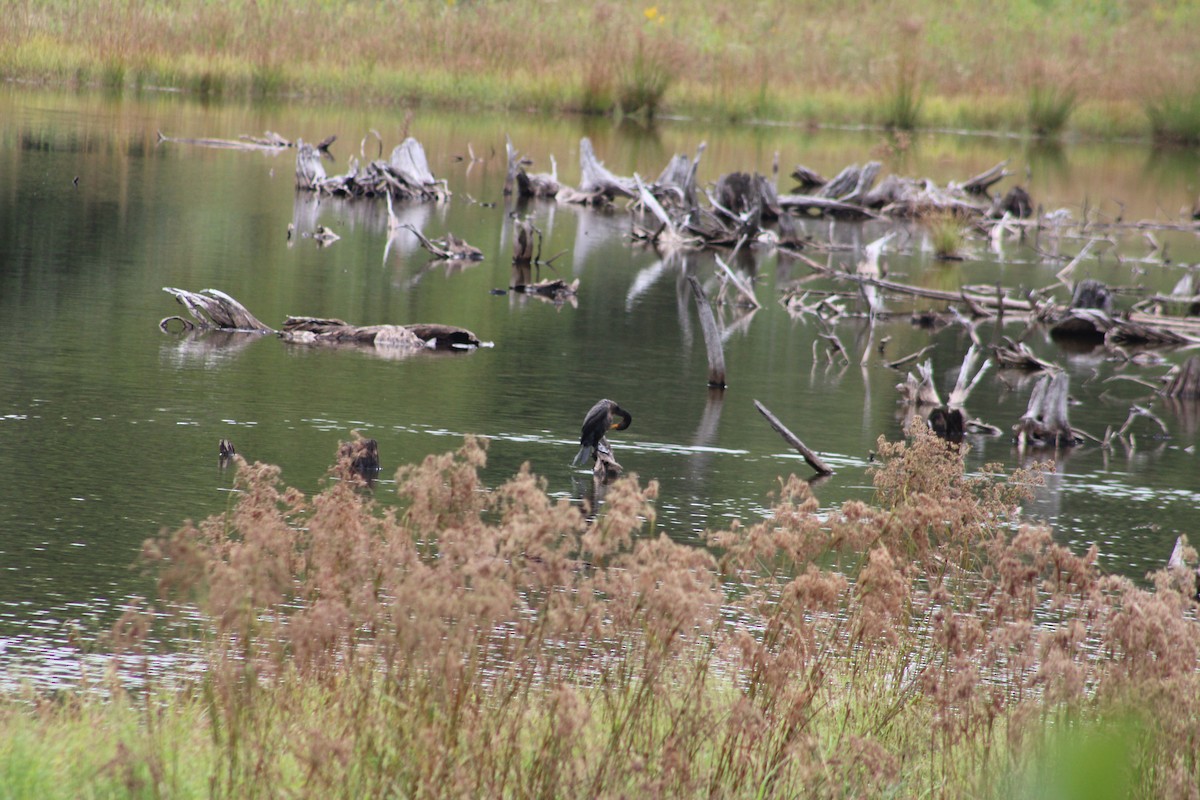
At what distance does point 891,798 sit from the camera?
189 inches

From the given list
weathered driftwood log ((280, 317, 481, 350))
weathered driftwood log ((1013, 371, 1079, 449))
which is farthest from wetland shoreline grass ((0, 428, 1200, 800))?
weathered driftwood log ((280, 317, 481, 350))

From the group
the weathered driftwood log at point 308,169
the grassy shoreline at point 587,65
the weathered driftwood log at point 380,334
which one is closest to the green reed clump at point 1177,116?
the grassy shoreline at point 587,65

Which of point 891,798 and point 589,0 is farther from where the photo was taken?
point 589,0

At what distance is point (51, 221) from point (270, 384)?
871 cm

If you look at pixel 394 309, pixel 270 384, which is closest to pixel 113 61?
pixel 394 309

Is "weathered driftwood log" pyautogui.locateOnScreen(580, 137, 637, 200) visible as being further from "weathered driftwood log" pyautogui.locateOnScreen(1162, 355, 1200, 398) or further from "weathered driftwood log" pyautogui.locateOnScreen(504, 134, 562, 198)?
"weathered driftwood log" pyautogui.locateOnScreen(1162, 355, 1200, 398)

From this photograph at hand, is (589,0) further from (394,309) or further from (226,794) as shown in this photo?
(226,794)

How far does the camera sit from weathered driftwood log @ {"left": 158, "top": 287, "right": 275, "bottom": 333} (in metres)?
13.4

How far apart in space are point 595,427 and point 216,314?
499cm

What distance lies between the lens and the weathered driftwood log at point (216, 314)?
1345 cm

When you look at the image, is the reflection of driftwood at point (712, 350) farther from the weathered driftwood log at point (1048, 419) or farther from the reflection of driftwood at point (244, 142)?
the reflection of driftwood at point (244, 142)

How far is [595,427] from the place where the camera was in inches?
375

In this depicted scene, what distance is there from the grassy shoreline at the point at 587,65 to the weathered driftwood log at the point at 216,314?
2673 cm

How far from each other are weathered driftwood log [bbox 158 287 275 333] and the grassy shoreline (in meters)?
26.7
